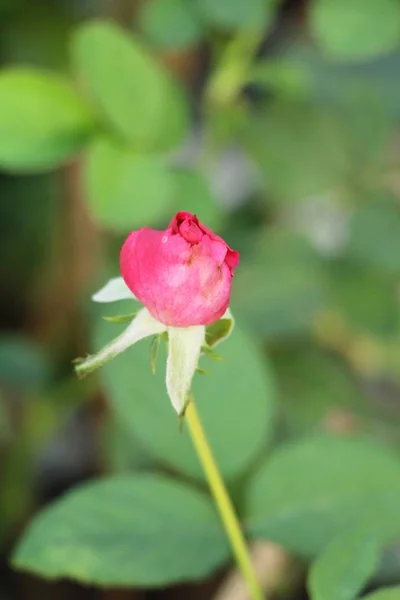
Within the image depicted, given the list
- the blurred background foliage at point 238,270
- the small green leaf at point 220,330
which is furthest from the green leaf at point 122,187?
the small green leaf at point 220,330

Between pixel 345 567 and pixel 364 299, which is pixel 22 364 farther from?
pixel 345 567

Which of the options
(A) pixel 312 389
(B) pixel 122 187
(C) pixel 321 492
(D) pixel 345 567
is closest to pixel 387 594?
(D) pixel 345 567

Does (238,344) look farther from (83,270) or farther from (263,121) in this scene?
(83,270)

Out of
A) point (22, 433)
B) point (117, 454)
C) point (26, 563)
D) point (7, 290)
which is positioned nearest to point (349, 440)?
point (26, 563)

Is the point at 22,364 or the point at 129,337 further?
the point at 22,364

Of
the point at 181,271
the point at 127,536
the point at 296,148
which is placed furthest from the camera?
the point at 296,148

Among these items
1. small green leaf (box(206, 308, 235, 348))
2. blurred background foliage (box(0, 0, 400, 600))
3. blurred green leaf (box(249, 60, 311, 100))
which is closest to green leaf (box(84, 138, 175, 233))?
blurred background foliage (box(0, 0, 400, 600))

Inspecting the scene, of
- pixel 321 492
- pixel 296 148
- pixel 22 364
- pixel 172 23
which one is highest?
pixel 172 23
